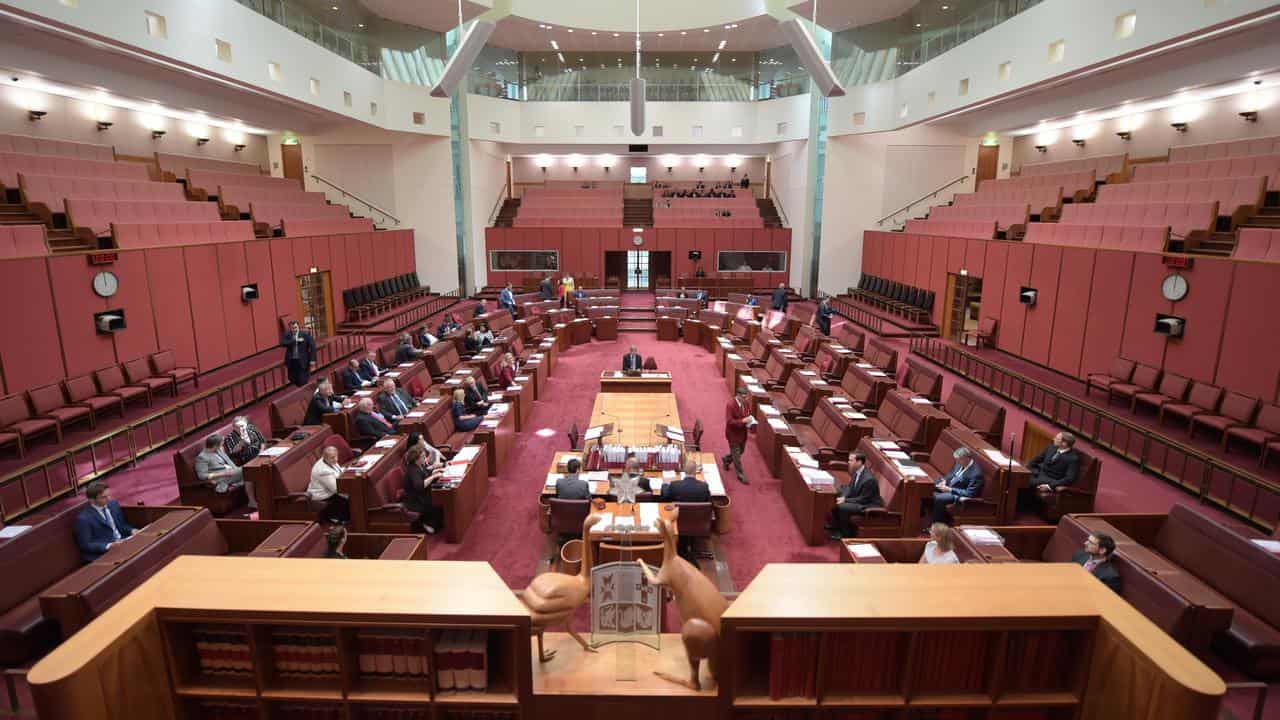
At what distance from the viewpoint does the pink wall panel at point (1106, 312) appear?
1253cm

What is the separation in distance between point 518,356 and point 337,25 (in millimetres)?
Result: 15708

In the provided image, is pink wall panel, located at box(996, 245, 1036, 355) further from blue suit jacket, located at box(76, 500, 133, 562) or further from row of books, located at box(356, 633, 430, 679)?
blue suit jacket, located at box(76, 500, 133, 562)

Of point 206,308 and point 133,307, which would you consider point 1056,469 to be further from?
point 206,308

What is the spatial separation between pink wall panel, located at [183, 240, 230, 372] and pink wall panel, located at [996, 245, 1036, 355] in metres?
18.5

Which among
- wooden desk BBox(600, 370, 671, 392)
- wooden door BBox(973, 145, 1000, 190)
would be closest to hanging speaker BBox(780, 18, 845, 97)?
wooden desk BBox(600, 370, 671, 392)

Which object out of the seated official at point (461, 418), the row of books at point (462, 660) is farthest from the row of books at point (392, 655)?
the seated official at point (461, 418)

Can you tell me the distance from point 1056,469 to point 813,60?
428 inches

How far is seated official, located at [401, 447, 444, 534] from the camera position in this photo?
811 centimetres

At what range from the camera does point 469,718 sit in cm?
348

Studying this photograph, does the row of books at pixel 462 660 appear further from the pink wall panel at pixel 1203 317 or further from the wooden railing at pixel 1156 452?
the pink wall panel at pixel 1203 317

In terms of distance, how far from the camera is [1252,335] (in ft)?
32.8

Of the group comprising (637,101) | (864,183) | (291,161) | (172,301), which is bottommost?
(172,301)

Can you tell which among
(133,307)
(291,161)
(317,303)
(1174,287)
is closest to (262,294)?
(317,303)

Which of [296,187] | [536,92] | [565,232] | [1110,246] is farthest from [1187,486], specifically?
[536,92]
